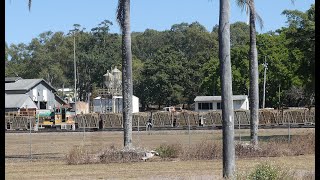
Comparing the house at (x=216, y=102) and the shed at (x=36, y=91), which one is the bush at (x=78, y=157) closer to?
the house at (x=216, y=102)

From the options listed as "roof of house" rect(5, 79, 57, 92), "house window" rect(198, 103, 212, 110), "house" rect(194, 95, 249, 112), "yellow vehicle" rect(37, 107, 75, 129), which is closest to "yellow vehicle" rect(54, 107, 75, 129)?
"yellow vehicle" rect(37, 107, 75, 129)

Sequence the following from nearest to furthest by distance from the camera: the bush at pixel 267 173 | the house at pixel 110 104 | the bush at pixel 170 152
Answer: the bush at pixel 267 173
the bush at pixel 170 152
the house at pixel 110 104

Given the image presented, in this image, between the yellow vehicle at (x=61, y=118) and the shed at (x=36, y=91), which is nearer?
the yellow vehicle at (x=61, y=118)

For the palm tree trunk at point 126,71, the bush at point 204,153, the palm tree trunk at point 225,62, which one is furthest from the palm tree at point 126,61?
the palm tree trunk at point 225,62

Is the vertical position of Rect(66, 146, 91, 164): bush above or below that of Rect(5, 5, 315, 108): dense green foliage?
below

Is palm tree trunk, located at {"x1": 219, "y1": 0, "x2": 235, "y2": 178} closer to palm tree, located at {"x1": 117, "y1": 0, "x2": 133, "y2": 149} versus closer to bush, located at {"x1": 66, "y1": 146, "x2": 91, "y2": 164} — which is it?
bush, located at {"x1": 66, "y1": 146, "x2": 91, "y2": 164}

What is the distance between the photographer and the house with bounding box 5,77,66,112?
285ft

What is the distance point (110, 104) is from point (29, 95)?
42.6ft

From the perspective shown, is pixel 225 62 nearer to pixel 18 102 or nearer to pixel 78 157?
pixel 78 157

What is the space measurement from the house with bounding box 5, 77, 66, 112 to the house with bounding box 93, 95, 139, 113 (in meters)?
7.92

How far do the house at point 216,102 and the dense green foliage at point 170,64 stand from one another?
495 centimetres

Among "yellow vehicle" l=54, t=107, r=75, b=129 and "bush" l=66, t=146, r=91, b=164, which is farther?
"yellow vehicle" l=54, t=107, r=75, b=129

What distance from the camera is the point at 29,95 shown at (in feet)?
302

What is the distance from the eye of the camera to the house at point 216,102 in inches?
3320
